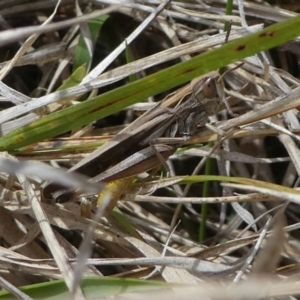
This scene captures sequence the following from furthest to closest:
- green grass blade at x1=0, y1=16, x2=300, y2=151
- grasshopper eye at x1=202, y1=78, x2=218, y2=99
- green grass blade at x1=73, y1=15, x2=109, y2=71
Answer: green grass blade at x1=73, y1=15, x2=109, y2=71, grasshopper eye at x1=202, y1=78, x2=218, y2=99, green grass blade at x1=0, y1=16, x2=300, y2=151

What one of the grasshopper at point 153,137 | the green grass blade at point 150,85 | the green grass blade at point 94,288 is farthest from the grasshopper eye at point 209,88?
the green grass blade at point 94,288

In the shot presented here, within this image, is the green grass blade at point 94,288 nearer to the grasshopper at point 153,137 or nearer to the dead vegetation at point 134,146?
the dead vegetation at point 134,146

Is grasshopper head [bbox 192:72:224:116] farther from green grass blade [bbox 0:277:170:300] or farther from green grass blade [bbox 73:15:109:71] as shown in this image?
green grass blade [bbox 0:277:170:300]

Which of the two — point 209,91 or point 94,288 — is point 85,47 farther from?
point 94,288

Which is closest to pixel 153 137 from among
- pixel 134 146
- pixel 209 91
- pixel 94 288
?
pixel 134 146

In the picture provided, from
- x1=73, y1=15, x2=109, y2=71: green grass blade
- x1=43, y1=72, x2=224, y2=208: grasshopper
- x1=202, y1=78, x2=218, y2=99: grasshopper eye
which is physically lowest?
x1=43, y1=72, x2=224, y2=208: grasshopper

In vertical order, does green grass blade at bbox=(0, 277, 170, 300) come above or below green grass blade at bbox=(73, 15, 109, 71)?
below

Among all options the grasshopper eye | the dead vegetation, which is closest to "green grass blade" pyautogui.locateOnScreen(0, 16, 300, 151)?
the dead vegetation
